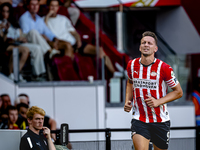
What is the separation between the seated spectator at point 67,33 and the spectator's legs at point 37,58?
2.01 feet

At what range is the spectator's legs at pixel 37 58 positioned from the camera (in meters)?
8.45

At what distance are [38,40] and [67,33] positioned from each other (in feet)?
2.51

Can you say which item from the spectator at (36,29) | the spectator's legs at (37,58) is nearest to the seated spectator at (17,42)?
the spectator's legs at (37,58)

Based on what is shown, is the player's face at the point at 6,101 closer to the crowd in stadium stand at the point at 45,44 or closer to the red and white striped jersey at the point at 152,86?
the crowd in stadium stand at the point at 45,44

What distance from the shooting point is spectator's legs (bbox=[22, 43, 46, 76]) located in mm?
8453

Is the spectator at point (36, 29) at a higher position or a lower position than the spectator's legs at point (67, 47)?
higher

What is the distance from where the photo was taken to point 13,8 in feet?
28.4

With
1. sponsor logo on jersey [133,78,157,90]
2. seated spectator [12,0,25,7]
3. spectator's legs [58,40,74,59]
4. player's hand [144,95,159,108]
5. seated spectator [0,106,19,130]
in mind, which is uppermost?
seated spectator [12,0,25,7]

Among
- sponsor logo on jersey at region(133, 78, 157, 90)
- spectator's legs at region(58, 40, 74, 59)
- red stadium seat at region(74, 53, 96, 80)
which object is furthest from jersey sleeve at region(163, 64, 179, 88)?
spectator's legs at region(58, 40, 74, 59)

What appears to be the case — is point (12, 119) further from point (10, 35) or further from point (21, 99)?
point (10, 35)

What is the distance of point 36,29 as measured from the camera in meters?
8.75

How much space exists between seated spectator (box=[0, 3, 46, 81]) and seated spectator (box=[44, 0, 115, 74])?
0.68 metres

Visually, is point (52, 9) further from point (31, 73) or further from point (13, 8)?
point (31, 73)

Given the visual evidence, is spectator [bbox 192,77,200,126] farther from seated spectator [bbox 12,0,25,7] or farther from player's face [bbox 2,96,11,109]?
seated spectator [bbox 12,0,25,7]
